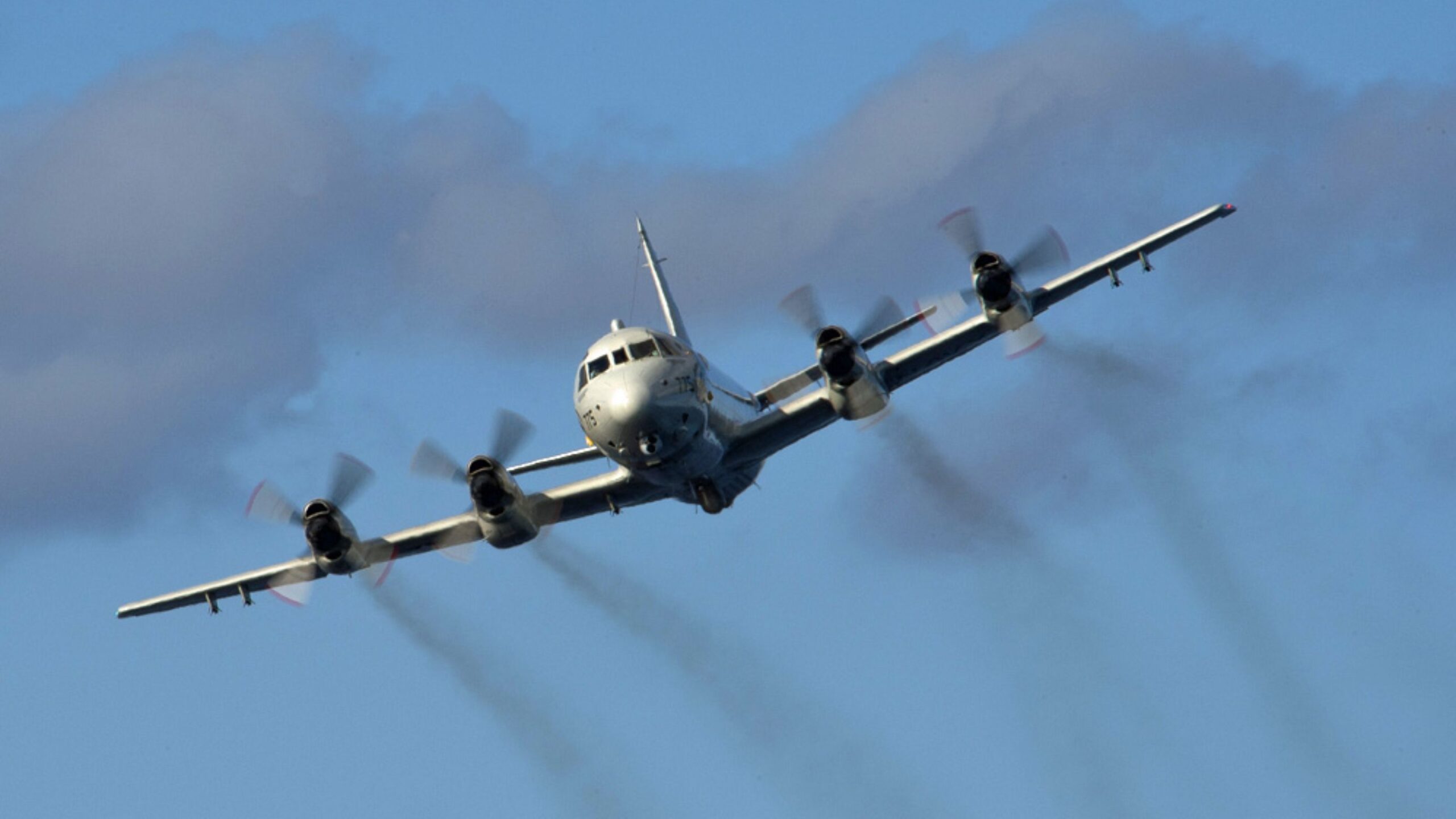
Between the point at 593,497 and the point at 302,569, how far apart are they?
700 cm

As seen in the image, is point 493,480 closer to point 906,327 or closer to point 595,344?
point 595,344

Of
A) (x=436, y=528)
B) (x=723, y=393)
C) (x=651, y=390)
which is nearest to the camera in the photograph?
(x=651, y=390)

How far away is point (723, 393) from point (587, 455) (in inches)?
130

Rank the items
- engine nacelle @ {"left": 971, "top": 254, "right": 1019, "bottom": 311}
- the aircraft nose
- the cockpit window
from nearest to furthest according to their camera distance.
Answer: the aircraft nose → the cockpit window → engine nacelle @ {"left": 971, "top": 254, "right": 1019, "bottom": 311}

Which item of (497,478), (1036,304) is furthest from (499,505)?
(1036,304)

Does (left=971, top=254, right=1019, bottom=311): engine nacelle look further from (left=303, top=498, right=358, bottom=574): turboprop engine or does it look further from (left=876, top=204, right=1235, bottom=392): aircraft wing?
(left=303, top=498, right=358, bottom=574): turboprop engine

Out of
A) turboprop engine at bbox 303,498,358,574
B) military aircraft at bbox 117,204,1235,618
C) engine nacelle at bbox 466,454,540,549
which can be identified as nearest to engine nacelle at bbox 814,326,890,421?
military aircraft at bbox 117,204,1235,618

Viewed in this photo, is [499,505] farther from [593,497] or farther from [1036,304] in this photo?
[1036,304]

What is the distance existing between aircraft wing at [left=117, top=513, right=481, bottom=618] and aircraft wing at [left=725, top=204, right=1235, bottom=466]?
6371 mm

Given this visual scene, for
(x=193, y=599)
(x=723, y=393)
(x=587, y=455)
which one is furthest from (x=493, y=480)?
(x=193, y=599)

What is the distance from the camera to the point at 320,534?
152 feet

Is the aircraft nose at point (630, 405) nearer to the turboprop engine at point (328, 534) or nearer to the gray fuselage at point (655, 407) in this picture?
the gray fuselage at point (655, 407)

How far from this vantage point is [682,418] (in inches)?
1651

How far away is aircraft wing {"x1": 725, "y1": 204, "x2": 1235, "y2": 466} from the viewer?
4494cm
